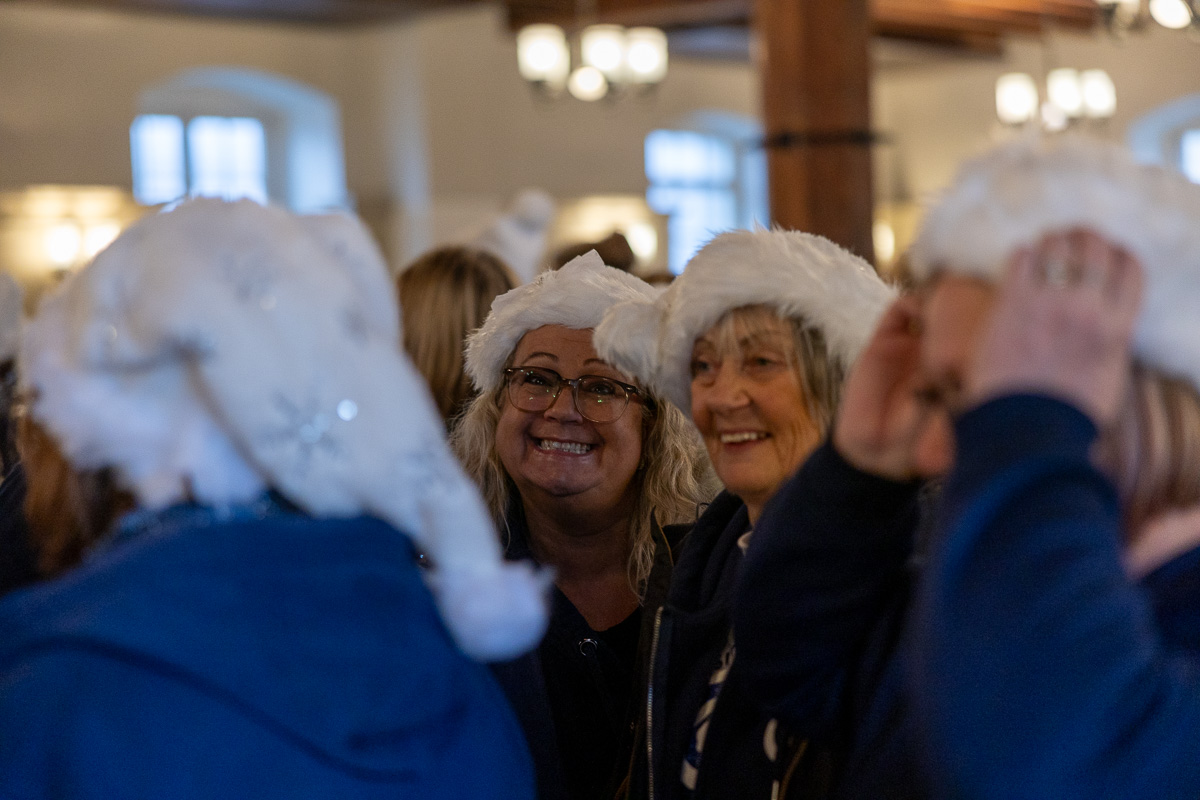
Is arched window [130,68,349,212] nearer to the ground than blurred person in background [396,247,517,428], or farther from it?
farther from it

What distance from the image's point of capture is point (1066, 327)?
964 mm

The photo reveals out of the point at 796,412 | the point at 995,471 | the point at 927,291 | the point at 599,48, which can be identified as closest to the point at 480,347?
the point at 796,412

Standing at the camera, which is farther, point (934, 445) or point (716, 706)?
point (716, 706)

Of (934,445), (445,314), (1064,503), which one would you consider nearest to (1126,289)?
(1064,503)

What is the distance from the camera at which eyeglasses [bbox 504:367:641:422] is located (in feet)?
7.73

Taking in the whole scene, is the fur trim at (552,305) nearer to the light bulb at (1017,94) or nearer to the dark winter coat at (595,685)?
the dark winter coat at (595,685)

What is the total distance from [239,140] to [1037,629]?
37.6 ft

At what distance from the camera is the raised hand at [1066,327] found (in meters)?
0.96

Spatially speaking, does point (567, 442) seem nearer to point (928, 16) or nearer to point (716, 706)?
point (716, 706)

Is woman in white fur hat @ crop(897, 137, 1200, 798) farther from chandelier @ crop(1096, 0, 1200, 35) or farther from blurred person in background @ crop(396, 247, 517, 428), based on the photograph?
chandelier @ crop(1096, 0, 1200, 35)

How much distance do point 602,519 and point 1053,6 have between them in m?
11.2

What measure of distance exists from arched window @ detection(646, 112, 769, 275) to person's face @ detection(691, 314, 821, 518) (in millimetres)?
11549

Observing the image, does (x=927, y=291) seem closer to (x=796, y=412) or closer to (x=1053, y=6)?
(x=796, y=412)

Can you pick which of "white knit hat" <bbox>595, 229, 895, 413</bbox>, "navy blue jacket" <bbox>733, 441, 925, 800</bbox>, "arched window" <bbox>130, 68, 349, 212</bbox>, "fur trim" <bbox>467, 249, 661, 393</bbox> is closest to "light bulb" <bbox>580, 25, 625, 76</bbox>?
"arched window" <bbox>130, 68, 349, 212</bbox>
